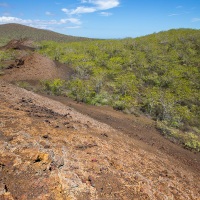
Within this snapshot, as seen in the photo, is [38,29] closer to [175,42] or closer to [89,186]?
[175,42]

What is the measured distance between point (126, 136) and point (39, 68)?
1290 centimetres

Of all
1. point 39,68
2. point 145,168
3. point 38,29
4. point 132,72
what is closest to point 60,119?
point 145,168

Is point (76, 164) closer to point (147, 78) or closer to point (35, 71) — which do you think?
point (35, 71)

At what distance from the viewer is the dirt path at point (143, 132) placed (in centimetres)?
754

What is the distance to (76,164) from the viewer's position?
481 centimetres

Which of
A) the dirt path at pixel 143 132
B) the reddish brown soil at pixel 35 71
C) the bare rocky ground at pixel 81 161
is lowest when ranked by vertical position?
the dirt path at pixel 143 132

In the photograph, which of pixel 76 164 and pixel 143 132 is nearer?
pixel 76 164

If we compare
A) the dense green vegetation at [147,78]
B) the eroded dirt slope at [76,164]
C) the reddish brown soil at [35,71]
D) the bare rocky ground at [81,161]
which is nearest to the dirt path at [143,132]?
the bare rocky ground at [81,161]

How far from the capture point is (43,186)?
3885 mm

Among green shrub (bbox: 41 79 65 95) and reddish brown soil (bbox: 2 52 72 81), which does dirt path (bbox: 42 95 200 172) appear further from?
reddish brown soil (bbox: 2 52 72 81)

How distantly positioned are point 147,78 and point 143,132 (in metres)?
10.2

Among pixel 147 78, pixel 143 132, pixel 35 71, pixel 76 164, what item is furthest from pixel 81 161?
pixel 147 78

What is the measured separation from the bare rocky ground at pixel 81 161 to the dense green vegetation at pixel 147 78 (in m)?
3.84

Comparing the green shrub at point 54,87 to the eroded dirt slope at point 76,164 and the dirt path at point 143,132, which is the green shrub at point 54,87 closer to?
the dirt path at point 143,132
